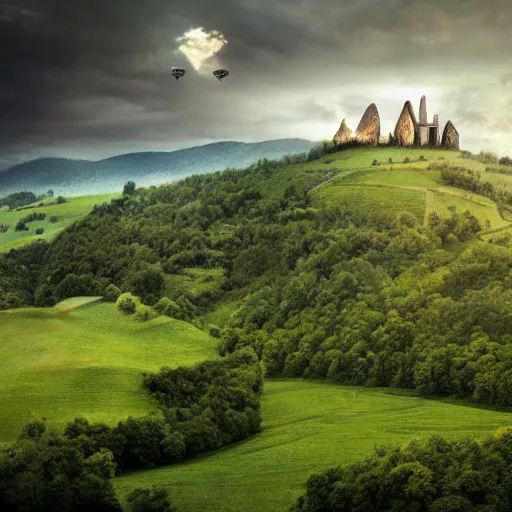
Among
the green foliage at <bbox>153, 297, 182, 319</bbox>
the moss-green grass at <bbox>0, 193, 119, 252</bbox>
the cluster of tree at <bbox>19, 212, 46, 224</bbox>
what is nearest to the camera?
the green foliage at <bbox>153, 297, 182, 319</bbox>

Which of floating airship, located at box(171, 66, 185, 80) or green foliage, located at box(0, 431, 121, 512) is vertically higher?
floating airship, located at box(171, 66, 185, 80)

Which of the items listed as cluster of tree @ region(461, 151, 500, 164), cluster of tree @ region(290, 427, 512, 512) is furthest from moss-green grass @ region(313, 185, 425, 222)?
cluster of tree @ region(290, 427, 512, 512)

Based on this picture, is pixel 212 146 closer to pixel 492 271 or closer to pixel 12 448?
pixel 492 271

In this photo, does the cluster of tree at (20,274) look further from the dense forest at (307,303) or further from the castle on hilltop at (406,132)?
the castle on hilltop at (406,132)

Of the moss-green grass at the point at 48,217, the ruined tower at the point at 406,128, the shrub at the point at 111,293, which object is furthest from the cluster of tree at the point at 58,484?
the ruined tower at the point at 406,128

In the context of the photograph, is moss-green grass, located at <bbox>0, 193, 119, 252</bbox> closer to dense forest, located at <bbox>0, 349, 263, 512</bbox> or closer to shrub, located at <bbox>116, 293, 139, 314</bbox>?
shrub, located at <bbox>116, 293, 139, 314</bbox>

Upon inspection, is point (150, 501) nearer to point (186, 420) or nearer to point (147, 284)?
point (186, 420)

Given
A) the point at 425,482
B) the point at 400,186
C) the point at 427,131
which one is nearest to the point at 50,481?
Result: the point at 425,482
